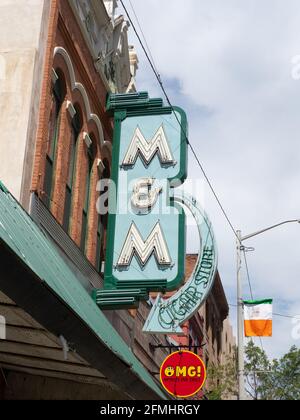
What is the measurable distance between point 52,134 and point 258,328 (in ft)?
29.7

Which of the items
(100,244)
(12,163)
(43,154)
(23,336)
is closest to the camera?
(23,336)

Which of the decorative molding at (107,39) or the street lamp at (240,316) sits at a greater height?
the decorative molding at (107,39)

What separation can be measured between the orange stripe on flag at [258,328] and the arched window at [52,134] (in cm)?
866

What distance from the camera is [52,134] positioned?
14.2 metres

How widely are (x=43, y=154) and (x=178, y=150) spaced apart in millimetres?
3922

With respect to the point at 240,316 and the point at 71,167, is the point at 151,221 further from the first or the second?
the point at 240,316

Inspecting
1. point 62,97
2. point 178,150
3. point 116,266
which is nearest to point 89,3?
point 62,97

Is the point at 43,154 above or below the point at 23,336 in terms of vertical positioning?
above

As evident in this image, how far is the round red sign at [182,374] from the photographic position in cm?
1883

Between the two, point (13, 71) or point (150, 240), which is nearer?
point (13, 71)

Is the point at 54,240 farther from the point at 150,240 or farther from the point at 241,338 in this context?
the point at 241,338

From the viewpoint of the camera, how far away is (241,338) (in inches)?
784

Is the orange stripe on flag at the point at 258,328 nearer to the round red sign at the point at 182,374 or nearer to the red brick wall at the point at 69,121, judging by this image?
the round red sign at the point at 182,374

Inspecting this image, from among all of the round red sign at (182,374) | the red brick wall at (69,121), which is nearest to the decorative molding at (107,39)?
the red brick wall at (69,121)
